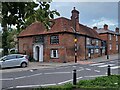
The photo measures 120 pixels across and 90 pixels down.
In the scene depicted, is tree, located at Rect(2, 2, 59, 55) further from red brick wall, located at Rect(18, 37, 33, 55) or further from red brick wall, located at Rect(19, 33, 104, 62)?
red brick wall, located at Rect(18, 37, 33, 55)

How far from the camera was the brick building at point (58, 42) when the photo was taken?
32.7 metres

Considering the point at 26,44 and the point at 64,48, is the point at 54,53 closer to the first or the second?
the point at 64,48

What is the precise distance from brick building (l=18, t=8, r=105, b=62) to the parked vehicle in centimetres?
608

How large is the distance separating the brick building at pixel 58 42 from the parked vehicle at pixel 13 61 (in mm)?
6080

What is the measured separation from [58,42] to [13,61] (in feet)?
31.3

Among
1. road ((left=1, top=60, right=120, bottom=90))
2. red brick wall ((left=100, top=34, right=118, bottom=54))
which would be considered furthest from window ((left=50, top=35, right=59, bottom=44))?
red brick wall ((left=100, top=34, right=118, bottom=54))

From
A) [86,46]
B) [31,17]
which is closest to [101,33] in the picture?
[86,46]

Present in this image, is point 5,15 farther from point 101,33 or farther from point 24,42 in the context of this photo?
point 101,33

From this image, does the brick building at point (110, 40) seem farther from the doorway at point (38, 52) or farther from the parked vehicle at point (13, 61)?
the parked vehicle at point (13, 61)

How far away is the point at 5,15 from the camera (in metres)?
4.53

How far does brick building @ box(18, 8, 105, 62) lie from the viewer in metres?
32.7

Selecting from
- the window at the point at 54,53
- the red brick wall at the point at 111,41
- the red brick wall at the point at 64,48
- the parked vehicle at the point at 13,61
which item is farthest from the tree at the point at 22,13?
the red brick wall at the point at 111,41

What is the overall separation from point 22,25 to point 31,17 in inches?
9.8

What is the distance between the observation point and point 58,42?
33.0m
